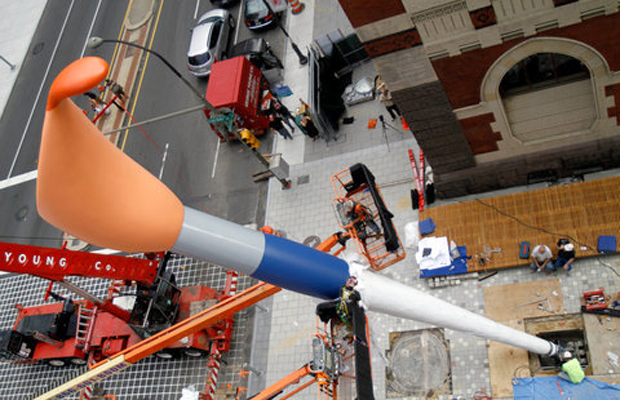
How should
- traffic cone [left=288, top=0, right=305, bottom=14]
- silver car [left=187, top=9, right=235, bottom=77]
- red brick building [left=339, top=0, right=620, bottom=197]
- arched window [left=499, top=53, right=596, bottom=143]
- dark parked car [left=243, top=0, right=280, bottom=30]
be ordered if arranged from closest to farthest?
red brick building [left=339, top=0, right=620, bottom=197], arched window [left=499, top=53, right=596, bottom=143], silver car [left=187, top=9, right=235, bottom=77], dark parked car [left=243, top=0, right=280, bottom=30], traffic cone [left=288, top=0, right=305, bottom=14]

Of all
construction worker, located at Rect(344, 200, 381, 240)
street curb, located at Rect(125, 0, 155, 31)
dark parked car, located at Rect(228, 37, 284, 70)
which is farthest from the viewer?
street curb, located at Rect(125, 0, 155, 31)

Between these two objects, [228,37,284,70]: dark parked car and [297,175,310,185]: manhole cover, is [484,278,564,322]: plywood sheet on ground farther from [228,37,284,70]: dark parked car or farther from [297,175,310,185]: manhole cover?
[228,37,284,70]: dark parked car

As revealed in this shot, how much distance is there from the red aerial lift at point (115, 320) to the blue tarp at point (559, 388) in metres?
10.4

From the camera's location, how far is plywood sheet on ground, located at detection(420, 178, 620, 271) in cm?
1767

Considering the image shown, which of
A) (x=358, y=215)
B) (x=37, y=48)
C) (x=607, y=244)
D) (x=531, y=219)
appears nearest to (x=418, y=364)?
(x=531, y=219)

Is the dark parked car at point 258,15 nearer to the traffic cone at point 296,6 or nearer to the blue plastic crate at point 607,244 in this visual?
the traffic cone at point 296,6

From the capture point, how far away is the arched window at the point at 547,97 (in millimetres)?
15641

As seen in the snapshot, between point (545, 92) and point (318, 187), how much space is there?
1001cm

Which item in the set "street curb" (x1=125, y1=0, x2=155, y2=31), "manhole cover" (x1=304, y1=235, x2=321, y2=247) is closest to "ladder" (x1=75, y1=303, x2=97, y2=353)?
"manhole cover" (x1=304, y1=235, x2=321, y2=247)

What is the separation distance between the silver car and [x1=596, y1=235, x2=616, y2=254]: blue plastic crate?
20127 millimetres

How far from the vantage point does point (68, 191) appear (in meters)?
5.45

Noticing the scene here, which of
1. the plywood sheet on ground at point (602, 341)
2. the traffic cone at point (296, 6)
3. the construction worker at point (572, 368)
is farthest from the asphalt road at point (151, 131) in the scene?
the plywood sheet on ground at point (602, 341)

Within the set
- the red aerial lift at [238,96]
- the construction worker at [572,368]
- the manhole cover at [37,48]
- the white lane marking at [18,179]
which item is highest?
the manhole cover at [37,48]

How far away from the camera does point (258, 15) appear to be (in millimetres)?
29547
